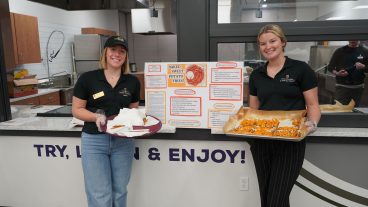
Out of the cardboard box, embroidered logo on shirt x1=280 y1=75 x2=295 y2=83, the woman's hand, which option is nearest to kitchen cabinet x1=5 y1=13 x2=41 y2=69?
the cardboard box

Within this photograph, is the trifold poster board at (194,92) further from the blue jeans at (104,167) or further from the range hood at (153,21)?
the range hood at (153,21)

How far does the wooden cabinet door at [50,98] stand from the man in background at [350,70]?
11.4 ft

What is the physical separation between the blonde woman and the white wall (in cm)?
392

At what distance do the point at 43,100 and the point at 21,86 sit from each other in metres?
0.36

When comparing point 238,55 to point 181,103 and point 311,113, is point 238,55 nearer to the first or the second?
point 181,103

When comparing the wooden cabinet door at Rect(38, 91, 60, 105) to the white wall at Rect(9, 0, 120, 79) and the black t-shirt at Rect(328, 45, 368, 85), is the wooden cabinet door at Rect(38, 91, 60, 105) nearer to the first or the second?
the white wall at Rect(9, 0, 120, 79)

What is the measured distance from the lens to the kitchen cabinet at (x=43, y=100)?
12.2 feet

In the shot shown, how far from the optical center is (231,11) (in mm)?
2082

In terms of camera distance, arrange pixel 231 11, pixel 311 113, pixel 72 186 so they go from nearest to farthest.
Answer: pixel 311 113, pixel 231 11, pixel 72 186

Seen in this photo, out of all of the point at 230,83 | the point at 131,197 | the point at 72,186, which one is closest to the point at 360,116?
the point at 230,83

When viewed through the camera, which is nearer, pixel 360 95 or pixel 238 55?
pixel 238 55

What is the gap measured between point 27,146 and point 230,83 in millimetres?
1541

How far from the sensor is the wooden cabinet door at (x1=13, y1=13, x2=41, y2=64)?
387 cm

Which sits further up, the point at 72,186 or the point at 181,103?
the point at 181,103
